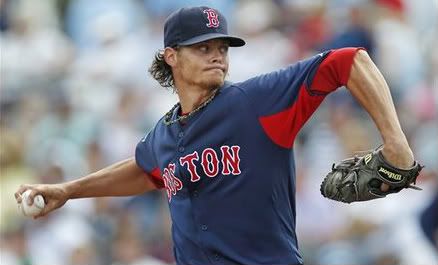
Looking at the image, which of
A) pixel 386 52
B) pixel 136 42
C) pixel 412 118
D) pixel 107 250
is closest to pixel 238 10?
pixel 136 42

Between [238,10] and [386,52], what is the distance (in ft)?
6.90

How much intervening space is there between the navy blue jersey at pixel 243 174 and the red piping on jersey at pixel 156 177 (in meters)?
0.45

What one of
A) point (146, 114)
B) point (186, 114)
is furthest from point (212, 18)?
point (146, 114)

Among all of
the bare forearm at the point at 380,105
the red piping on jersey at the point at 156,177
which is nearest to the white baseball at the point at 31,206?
the red piping on jersey at the point at 156,177

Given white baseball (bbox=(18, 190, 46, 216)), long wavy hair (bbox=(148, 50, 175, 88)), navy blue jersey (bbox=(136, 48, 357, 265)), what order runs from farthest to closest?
long wavy hair (bbox=(148, 50, 175, 88)), white baseball (bbox=(18, 190, 46, 216)), navy blue jersey (bbox=(136, 48, 357, 265))

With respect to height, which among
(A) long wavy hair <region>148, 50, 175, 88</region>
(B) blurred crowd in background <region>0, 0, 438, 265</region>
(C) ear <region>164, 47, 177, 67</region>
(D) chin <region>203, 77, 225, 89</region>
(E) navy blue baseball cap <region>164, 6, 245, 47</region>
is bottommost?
(B) blurred crowd in background <region>0, 0, 438, 265</region>

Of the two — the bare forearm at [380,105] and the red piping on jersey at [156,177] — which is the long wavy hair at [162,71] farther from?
the bare forearm at [380,105]

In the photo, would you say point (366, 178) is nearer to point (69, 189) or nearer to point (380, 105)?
point (380, 105)

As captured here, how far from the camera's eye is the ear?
603 centimetres

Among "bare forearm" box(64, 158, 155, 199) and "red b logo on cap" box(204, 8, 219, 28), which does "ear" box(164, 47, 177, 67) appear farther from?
"bare forearm" box(64, 158, 155, 199)

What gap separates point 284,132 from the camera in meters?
5.58

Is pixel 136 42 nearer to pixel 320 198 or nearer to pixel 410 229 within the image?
pixel 320 198

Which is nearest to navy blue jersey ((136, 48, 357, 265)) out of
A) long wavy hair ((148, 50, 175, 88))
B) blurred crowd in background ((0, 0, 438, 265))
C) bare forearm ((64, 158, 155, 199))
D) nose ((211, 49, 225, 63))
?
nose ((211, 49, 225, 63))

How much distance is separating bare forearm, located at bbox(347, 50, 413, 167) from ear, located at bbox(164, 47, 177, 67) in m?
1.20
